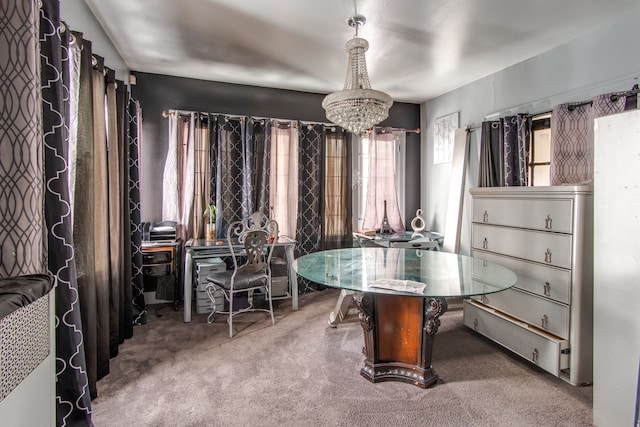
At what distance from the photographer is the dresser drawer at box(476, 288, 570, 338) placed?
86.4 inches

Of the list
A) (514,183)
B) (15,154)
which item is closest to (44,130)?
(15,154)

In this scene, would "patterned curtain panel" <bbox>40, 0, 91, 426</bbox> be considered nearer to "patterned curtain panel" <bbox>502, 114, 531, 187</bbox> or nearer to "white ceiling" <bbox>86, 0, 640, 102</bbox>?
"white ceiling" <bbox>86, 0, 640, 102</bbox>

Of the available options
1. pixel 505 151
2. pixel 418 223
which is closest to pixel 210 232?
pixel 418 223

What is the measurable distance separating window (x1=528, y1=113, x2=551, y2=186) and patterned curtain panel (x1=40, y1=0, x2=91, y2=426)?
368 cm

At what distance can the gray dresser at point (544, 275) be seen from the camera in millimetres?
2121

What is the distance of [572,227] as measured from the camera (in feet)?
7.02

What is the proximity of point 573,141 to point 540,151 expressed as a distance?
0.49 m

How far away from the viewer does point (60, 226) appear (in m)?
1.62

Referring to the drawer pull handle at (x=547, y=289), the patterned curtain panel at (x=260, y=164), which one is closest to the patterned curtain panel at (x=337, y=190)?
the patterned curtain panel at (x=260, y=164)

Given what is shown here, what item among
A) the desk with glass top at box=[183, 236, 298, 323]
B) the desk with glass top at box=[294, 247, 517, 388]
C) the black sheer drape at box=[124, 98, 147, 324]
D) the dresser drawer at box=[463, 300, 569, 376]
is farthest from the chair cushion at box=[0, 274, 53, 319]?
the dresser drawer at box=[463, 300, 569, 376]

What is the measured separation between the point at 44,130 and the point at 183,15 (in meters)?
1.43

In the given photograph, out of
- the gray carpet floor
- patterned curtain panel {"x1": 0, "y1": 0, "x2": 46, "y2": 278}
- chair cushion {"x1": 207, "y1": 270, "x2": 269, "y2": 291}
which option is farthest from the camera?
chair cushion {"x1": 207, "y1": 270, "x2": 269, "y2": 291}

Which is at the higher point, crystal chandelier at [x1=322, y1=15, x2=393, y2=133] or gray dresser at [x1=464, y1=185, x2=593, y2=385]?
crystal chandelier at [x1=322, y1=15, x2=393, y2=133]

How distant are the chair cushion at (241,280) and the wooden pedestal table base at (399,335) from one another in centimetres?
117
